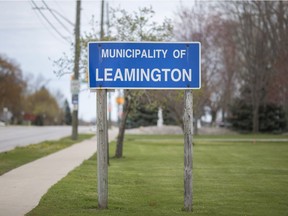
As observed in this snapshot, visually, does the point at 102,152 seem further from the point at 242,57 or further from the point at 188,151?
the point at 242,57

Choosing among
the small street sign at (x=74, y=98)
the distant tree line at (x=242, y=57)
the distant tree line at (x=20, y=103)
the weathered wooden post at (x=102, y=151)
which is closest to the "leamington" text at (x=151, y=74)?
the weathered wooden post at (x=102, y=151)

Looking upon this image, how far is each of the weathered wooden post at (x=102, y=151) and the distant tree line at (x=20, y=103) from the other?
6299 centimetres

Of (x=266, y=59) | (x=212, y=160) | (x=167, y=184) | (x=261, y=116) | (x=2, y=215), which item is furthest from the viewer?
(x=261, y=116)

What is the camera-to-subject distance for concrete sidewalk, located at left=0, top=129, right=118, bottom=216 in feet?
35.3

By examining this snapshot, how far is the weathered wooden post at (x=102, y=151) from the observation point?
34.1 feet

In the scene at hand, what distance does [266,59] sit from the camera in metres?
55.1

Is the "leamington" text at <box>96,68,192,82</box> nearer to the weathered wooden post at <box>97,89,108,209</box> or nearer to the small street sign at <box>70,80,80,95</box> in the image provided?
the weathered wooden post at <box>97,89,108,209</box>

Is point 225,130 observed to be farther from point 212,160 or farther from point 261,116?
point 212,160

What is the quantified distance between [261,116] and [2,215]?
50.9 meters

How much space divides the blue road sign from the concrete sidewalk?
2550 millimetres

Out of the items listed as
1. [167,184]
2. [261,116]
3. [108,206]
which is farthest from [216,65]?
[108,206]

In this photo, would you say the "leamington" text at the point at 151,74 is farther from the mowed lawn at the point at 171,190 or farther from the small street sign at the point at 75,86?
the small street sign at the point at 75,86

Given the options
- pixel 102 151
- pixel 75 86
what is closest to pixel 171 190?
pixel 102 151

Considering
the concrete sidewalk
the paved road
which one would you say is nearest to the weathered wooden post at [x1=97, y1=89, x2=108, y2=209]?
the concrete sidewalk
